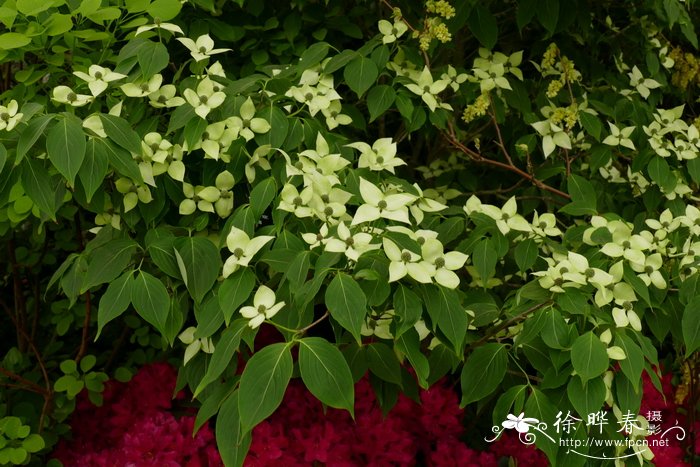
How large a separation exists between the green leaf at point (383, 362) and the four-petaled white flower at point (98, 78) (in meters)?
0.84

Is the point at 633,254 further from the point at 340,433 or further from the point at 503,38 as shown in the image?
the point at 503,38

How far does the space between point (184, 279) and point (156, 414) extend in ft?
2.83

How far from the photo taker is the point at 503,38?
3.12m

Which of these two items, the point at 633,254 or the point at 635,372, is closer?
the point at 635,372

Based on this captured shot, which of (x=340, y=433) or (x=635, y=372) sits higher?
(x=635, y=372)

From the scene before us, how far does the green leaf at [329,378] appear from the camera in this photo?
1.39 m

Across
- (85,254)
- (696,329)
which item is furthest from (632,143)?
(85,254)

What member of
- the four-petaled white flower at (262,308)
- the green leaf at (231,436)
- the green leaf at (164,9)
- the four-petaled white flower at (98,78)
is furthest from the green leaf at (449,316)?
the green leaf at (164,9)

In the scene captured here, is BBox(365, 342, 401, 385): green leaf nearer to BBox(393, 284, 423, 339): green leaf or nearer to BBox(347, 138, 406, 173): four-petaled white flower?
BBox(393, 284, 423, 339): green leaf

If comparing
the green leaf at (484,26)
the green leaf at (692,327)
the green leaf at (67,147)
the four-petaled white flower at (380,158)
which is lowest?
the green leaf at (692,327)

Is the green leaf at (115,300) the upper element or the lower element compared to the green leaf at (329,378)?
lower

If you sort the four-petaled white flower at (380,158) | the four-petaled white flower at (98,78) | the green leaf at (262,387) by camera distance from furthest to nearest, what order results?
1. the four-petaled white flower at (380,158)
2. the four-petaled white flower at (98,78)
3. the green leaf at (262,387)

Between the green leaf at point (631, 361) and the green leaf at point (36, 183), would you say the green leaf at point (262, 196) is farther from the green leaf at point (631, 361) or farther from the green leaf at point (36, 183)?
the green leaf at point (631, 361)

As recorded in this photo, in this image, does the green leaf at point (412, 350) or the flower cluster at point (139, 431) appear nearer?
the green leaf at point (412, 350)
